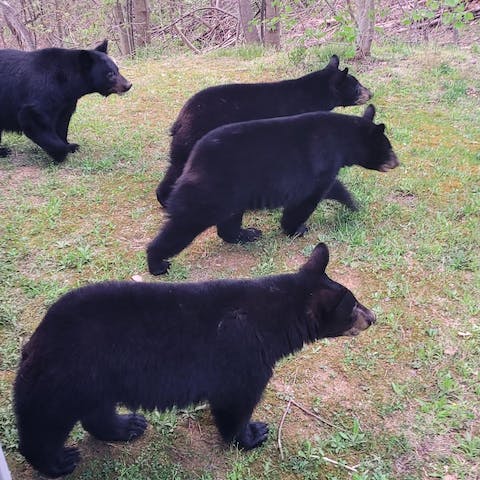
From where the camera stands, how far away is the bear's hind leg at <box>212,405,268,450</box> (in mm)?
3145

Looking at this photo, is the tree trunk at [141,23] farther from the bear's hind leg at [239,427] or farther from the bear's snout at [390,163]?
the bear's hind leg at [239,427]

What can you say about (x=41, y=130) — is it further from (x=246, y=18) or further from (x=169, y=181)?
(x=246, y=18)

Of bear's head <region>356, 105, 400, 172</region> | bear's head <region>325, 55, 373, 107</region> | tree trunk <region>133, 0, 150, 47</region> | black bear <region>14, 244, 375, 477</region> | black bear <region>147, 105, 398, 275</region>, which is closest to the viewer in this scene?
black bear <region>14, 244, 375, 477</region>

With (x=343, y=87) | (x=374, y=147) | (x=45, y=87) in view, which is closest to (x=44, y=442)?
(x=374, y=147)

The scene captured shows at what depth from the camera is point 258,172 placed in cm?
474

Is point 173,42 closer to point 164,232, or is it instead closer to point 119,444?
point 164,232

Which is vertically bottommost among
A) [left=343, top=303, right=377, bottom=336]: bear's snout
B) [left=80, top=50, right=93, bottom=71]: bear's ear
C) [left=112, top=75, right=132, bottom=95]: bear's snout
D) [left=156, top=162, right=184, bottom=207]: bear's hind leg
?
[left=156, top=162, right=184, bottom=207]: bear's hind leg

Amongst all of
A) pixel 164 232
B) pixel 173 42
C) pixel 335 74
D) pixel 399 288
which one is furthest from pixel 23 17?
pixel 399 288

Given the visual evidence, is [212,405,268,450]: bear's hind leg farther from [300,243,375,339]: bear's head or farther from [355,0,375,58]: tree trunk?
[355,0,375,58]: tree trunk

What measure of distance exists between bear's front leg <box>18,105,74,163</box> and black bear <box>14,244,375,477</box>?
14.0ft

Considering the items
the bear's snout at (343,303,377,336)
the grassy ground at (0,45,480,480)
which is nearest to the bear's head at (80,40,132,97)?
the grassy ground at (0,45,480,480)

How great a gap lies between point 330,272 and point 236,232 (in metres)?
1.00

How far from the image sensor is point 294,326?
324cm

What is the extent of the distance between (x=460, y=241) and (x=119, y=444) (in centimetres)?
373
